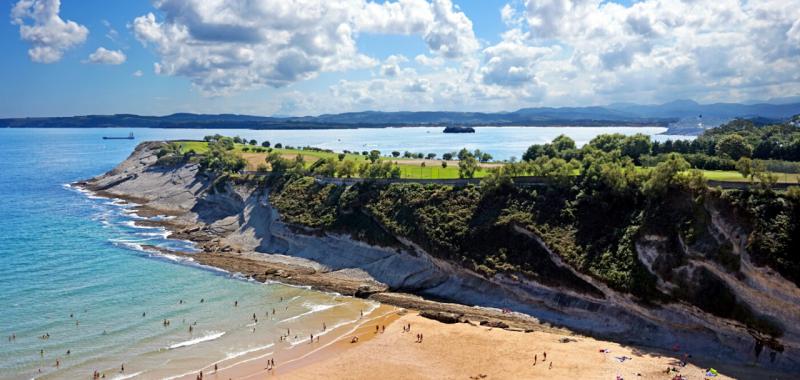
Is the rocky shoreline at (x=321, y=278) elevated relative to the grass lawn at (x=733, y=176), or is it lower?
lower

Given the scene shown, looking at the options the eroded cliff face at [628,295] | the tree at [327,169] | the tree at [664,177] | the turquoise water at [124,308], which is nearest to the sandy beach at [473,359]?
the eroded cliff face at [628,295]

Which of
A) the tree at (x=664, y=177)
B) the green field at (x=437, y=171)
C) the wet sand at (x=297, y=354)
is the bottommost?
the wet sand at (x=297, y=354)

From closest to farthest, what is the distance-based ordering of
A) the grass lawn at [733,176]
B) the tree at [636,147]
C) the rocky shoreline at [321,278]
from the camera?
the rocky shoreline at [321,278] < the grass lawn at [733,176] < the tree at [636,147]

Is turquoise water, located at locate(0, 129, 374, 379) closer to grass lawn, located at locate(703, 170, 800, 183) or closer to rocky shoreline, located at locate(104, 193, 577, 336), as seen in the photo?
rocky shoreline, located at locate(104, 193, 577, 336)

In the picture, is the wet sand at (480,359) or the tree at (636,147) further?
the tree at (636,147)

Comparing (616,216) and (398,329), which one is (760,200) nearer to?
(616,216)

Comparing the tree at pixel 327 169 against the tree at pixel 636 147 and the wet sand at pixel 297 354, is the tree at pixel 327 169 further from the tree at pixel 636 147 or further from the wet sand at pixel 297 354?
the tree at pixel 636 147

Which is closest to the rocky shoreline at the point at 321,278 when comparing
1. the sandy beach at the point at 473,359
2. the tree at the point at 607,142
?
the sandy beach at the point at 473,359

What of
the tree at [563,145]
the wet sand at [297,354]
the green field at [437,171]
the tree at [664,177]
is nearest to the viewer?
the wet sand at [297,354]
